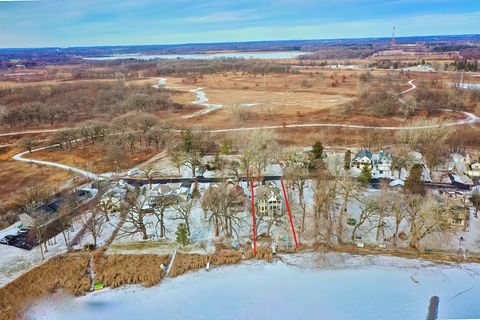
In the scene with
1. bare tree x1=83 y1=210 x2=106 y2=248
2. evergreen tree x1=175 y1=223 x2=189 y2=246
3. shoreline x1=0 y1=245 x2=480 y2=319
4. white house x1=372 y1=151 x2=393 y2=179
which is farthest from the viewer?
white house x1=372 y1=151 x2=393 y2=179

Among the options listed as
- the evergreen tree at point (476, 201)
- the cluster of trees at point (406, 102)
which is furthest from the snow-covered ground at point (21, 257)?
the cluster of trees at point (406, 102)

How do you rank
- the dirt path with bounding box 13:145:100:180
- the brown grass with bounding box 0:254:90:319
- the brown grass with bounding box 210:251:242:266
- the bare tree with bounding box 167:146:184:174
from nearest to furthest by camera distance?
the brown grass with bounding box 0:254:90:319 → the brown grass with bounding box 210:251:242:266 → the bare tree with bounding box 167:146:184:174 → the dirt path with bounding box 13:145:100:180

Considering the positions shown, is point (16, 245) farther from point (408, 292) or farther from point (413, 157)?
point (413, 157)

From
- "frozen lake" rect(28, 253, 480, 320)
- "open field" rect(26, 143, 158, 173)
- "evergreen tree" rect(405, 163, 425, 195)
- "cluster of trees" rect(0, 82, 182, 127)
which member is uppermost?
"cluster of trees" rect(0, 82, 182, 127)

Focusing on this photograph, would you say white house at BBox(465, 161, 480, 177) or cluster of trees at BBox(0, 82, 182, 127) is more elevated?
cluster of trees at BBox(0, 82, 182, 127)

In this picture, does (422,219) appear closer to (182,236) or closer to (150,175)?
(182,236)

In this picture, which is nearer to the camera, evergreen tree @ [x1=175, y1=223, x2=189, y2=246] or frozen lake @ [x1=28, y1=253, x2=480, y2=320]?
frozen lake @ [x1=28, y1=253, x2=480, y2=320]

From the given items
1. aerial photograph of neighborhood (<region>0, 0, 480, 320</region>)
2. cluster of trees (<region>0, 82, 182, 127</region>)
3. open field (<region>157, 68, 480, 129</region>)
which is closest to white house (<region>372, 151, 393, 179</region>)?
aerial photograph of neighborhood (<region>0, 0, 480, 320</region>)

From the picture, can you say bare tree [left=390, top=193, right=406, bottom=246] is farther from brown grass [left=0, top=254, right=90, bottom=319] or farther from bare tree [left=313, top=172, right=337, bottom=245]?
brown grass [left=0, top=254, right=90, bottom=319]
